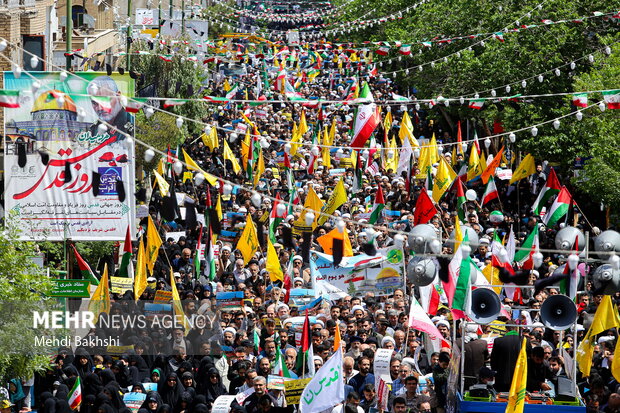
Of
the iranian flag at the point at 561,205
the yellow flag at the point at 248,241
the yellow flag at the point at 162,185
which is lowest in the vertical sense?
the yellow flag at the point at 248,241

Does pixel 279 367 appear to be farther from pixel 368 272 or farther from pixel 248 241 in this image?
pixel 248 241

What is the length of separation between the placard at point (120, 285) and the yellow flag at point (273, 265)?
226 centimetres

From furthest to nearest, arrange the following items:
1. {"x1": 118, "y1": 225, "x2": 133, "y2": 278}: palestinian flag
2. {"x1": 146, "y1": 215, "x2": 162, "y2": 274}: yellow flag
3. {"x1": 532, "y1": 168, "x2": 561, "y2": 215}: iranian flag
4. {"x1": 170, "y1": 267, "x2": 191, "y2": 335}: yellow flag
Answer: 1. {"x1": 532, "y1": 168, "x2": 561, "y2": 215}: iranian flag
2. {"x1": 146, "y1": 215, "x2": 162, "y2": 274}: yellow flag
3. {"x1": 118, "y1": 225, "x2": 133, "y2": 278}: palestinian flag
4. {"x1": 170, "y1": 267, "x2": 191, "y2": 335}: yellow flag

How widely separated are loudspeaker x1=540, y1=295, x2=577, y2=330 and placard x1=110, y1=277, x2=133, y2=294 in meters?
8.93

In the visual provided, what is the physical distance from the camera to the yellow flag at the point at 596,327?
55.4 feet

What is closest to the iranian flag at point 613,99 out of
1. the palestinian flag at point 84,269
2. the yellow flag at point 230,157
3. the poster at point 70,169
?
the poster at point 70,169

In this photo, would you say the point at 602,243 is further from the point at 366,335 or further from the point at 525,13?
the point at 525,13

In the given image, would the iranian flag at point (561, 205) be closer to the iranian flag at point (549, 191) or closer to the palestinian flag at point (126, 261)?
the iranian flag at point (549, 191)

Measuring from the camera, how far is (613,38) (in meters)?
32.8

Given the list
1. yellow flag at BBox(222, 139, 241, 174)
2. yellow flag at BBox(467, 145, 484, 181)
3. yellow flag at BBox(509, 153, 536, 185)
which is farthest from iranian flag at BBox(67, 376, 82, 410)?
yellow flag at BBox(222, 139, 241, 174)

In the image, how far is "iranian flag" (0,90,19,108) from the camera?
16031 millimetres

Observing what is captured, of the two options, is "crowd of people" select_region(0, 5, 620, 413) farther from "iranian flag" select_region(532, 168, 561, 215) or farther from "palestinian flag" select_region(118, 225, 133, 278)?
"iranian flag" select_region(532, 168, 561, 215)

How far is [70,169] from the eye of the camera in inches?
848

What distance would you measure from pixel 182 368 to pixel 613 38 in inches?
749
